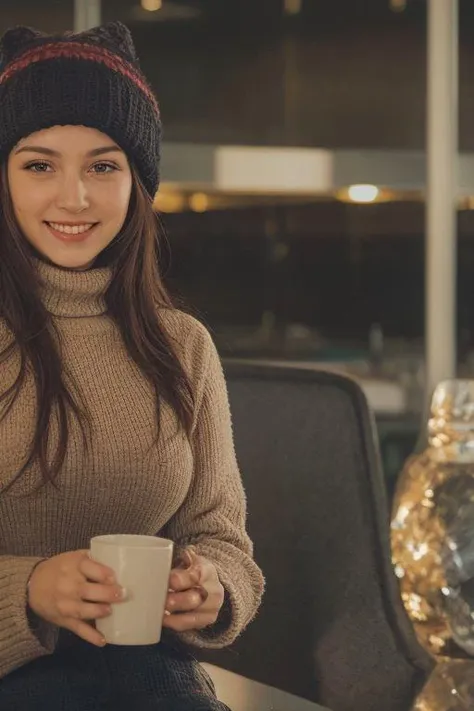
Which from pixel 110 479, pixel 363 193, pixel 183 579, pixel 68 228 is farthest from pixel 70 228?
pixel 363 193

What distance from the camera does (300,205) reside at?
418 cm

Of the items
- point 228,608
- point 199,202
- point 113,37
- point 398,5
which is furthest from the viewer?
point 398,5

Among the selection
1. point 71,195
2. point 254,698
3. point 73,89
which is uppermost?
point 73,89

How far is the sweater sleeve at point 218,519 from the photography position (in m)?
1.43

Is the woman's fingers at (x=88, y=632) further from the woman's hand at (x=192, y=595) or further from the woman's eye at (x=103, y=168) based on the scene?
the woman's eye at (x=103, y=168)

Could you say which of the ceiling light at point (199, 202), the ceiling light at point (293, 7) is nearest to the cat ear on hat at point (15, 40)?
the ceiling light at point (199, 202)

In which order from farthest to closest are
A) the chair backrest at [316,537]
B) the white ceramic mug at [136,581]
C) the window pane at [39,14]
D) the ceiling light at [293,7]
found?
the ceiling light at [293,7], the window pane at [39,14], the chair backrest at [316,537], the white ceramic mug at [136,581]

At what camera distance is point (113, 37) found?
152 cm

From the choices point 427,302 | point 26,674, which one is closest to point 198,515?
point 26,674

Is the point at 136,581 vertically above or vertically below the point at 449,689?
above

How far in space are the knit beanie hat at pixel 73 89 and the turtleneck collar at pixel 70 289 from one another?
127 mm

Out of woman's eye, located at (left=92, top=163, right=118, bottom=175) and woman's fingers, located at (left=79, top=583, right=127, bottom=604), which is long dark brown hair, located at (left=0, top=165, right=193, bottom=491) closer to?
woman's eye, located at (left=92, top=163, right=118, bottom=175)

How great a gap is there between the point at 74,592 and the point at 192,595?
13cm

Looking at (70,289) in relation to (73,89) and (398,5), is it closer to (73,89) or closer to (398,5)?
(73,89)
